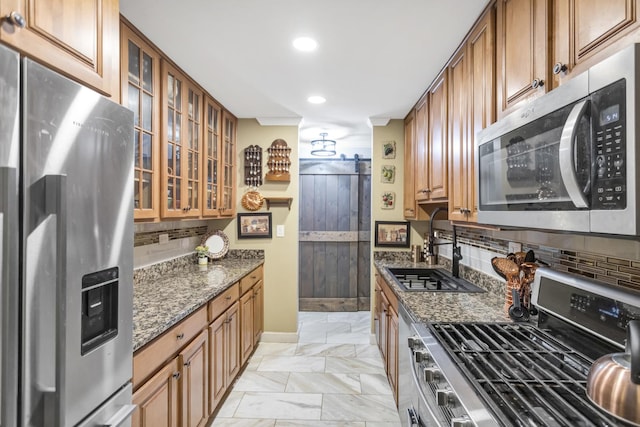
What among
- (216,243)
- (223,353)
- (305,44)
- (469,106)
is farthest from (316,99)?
(223,353)

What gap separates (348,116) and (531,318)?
2584mm

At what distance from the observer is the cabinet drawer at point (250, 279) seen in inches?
118

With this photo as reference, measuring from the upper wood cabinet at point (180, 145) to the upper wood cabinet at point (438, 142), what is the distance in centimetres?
183

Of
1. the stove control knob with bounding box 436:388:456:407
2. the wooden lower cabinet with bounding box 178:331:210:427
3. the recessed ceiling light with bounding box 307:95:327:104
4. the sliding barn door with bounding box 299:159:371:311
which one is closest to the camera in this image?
the stove control knob with bounding box 436:388:456:407

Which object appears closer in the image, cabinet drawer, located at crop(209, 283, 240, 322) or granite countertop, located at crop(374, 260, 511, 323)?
granite countertop, located at crop(374, 260, 511, 323)

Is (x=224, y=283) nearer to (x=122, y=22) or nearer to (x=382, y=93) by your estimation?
(x=122, y=22)

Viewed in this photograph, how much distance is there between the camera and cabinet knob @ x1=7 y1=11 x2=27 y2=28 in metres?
0.87

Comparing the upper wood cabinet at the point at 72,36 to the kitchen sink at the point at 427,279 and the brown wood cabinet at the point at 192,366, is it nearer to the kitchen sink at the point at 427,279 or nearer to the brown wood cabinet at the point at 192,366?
the brown wood cabinet at the point at 192,366

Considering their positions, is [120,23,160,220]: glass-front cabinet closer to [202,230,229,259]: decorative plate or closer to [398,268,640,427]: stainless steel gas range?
[202,230,229,259]: decorative plate

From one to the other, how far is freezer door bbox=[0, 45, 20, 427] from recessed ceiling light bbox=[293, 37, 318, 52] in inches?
58.4

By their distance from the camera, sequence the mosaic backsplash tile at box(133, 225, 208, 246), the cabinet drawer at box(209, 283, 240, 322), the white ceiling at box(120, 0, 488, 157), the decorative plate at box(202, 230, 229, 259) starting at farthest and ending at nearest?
1. the decorative plate at box(202, 230, 229, 259)
2. the mosaic backsplash tile at box(133, 225, 208, 246)
3. the cabinet drawer at box(209, 283, 240, 322)
4. the white ceiling at box(120, 0, 488, 157)

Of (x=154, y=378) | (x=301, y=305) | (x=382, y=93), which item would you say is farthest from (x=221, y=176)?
(x=301, y=305)

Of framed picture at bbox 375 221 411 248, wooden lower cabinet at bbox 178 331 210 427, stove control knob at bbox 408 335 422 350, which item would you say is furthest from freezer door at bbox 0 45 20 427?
framed picture at bbox 375 221 411 248

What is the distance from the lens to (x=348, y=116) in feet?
11.9
